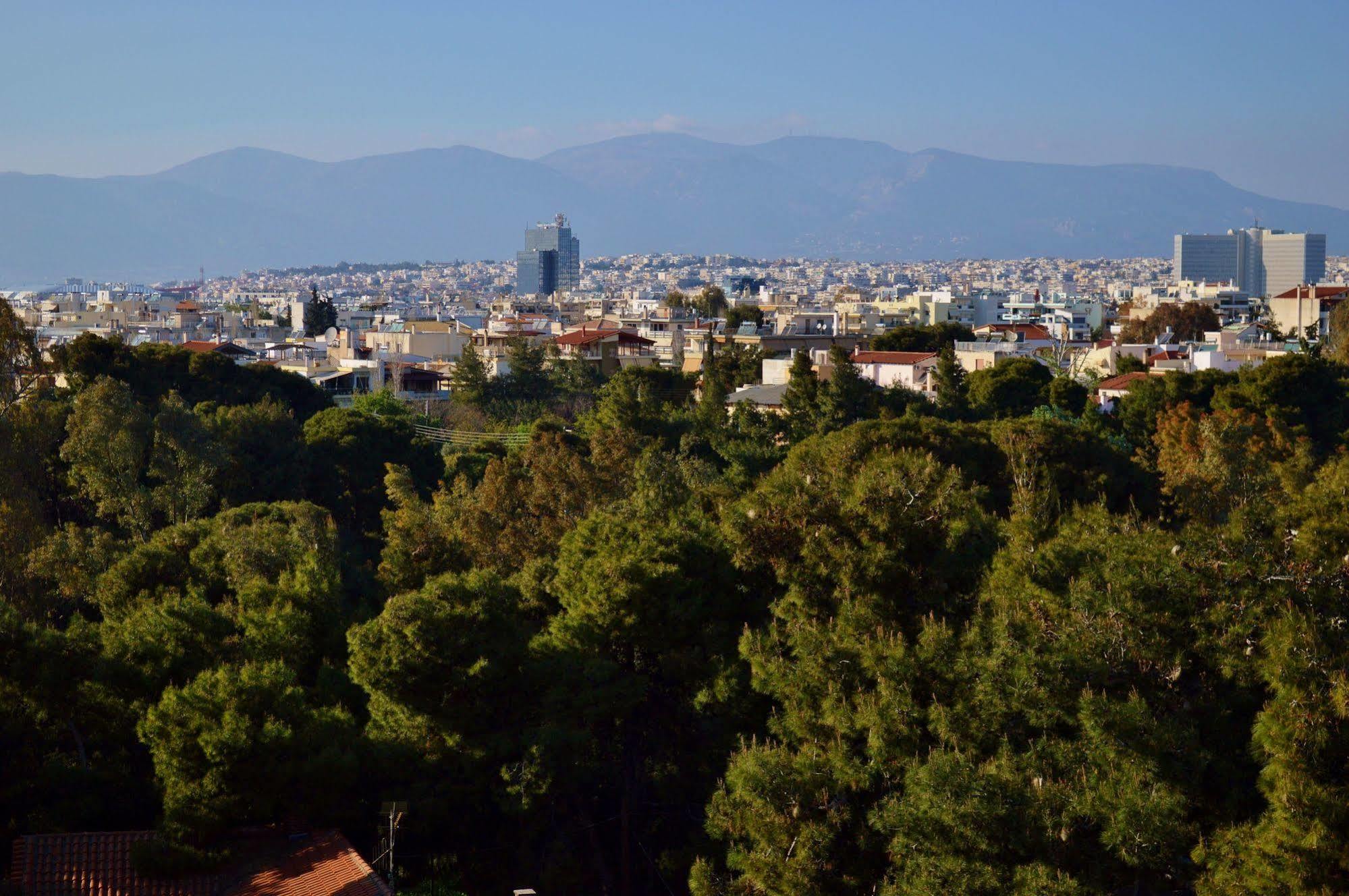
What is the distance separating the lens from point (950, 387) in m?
33.6

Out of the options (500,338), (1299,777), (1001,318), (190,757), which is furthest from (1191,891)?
(1001,318)

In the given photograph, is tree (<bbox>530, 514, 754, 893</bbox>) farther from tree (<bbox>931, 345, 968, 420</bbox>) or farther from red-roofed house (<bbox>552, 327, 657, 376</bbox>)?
red-roofed house (<bbox>552, 327, 657, 376</bbox>)

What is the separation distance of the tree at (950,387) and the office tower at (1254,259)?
128136mm

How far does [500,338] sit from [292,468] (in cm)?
2918

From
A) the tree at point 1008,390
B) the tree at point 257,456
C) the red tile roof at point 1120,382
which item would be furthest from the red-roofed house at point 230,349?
the red tile roof at point 1120,382

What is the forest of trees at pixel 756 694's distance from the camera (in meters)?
10.8

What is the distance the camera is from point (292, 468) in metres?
28.4

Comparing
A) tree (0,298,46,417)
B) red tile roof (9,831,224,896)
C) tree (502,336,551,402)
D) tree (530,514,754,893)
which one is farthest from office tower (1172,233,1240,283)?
red tile roof (9,831,224,896)

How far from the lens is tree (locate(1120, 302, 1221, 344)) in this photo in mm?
59031

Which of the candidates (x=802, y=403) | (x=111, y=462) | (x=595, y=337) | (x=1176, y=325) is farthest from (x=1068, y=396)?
(x=1176, y=325)

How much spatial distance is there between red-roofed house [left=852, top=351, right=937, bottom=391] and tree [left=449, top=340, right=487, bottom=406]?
8995 millimetres

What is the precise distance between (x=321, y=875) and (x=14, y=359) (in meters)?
14.1

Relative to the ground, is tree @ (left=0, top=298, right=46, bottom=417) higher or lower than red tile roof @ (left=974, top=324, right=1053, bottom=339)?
higher

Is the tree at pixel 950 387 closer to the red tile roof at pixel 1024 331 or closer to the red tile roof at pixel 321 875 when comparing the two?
the red tile roof at pixel 321 875
